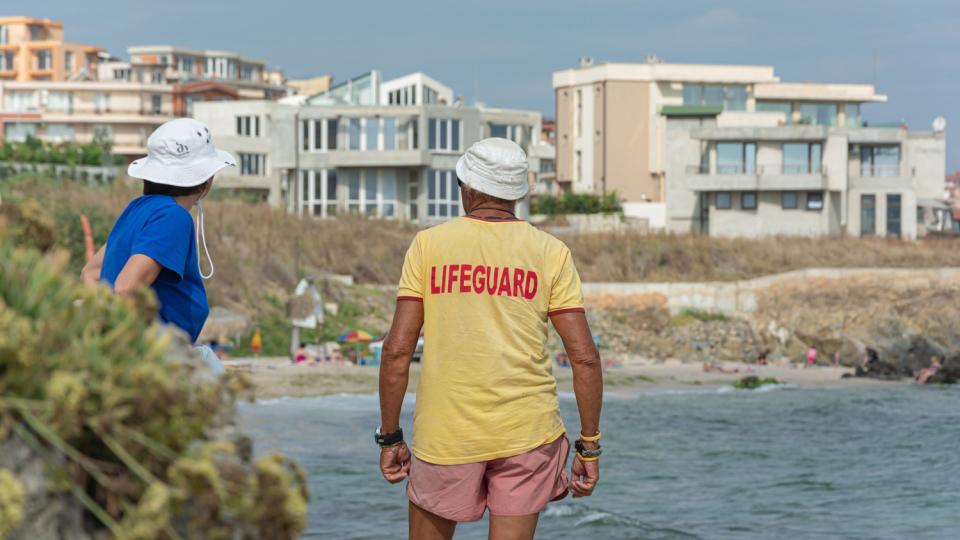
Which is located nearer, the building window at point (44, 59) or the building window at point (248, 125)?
the building window at point (248, 125)

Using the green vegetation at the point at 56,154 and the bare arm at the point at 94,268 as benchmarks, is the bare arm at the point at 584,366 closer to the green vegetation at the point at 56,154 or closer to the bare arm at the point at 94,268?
the bare arm at the point at 94,268

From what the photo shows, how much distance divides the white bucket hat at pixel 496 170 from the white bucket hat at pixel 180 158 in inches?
35.3

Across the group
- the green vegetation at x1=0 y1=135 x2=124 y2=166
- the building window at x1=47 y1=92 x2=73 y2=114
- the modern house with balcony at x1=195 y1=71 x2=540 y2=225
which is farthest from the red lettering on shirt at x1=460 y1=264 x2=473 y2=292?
the building window at x1=47 y1=92 x2=73 y2=114

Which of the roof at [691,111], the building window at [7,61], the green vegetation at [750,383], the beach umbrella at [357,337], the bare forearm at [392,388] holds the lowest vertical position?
the green vegetation at [750,383]

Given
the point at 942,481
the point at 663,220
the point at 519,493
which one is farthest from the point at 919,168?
the point at 519,493

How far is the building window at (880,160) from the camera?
6625cm

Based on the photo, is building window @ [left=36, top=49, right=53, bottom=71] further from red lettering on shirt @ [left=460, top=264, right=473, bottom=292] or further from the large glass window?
red lettering on shirt @ [left=460, top=264, right=473, bottom=292]

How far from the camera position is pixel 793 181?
63406 mm

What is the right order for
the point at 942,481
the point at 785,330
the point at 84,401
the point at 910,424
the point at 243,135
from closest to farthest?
1. the point at 84,401
2. the point at 942,481
3. the point at 910,424
4. the point at 785,330
5. the point at 243,135

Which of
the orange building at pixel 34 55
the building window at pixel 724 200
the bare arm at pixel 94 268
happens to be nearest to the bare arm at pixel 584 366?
the bare arm at pixel 94 268

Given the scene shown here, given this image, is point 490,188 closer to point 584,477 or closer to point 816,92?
point 584,477

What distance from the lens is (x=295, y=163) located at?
64.8 metres

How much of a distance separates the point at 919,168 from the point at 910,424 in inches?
1944

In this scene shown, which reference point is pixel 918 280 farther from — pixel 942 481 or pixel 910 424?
pixel 942 481
